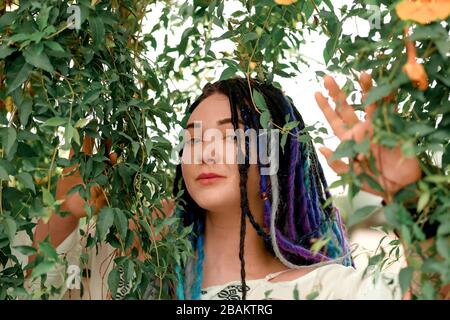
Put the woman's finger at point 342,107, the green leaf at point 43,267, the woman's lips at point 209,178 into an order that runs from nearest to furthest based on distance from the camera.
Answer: the green leaf at point 43,267 → the woman's finger at point 342,107 → the woman's lips at point 209,178

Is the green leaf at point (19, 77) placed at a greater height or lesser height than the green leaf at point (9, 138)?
greater

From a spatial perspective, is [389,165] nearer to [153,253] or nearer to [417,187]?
[417,187]

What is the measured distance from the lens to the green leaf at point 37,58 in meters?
1.31

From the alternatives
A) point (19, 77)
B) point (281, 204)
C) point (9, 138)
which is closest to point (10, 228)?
point (9, 138)

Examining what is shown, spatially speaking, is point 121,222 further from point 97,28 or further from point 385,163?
point 385,163

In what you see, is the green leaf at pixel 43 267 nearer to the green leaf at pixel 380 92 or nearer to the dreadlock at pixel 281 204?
the green leaf at pixel 380 92

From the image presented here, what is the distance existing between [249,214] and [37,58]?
0.76 m

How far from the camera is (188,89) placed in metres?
2.29

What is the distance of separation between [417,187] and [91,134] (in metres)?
0.67

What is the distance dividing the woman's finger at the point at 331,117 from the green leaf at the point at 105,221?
1.47 feet

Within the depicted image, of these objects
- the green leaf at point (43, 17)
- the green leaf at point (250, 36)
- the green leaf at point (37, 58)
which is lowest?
the green leaf at point (37, 58)

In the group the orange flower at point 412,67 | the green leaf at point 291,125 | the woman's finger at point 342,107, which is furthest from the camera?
the green leaf at point 291,125

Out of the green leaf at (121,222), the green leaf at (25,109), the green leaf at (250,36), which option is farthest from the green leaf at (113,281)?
the green leaf at (250,36)
